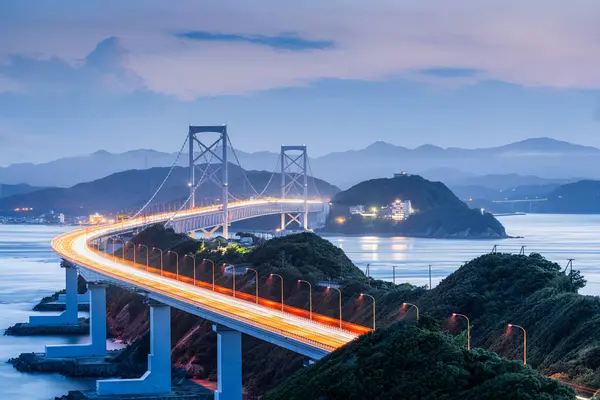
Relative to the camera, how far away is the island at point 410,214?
517 ft

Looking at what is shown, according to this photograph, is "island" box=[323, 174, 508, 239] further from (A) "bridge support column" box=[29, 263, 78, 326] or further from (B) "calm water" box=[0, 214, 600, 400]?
(A) "bridge support column" box=[29, 263, 78, 326]

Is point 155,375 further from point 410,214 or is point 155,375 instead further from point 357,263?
point 410,214

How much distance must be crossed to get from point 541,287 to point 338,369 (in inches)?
627

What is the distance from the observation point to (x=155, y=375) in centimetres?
3969

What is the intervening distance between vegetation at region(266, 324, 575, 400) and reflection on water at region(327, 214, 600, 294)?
47.8 meters

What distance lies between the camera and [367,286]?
47500 millimetres

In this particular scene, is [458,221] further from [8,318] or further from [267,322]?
[267,322]

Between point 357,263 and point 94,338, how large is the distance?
48.8m

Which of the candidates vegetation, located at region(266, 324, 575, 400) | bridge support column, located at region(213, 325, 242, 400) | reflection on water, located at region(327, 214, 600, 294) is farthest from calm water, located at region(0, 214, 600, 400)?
vegetation, located at region(266, 324, 575, 400)

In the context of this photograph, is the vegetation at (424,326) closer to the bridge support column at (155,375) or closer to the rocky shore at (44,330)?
the rocky shore at (44,330)

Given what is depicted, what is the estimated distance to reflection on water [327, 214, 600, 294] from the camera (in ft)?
289

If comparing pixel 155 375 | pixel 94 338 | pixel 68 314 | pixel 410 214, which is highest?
pixel 410 214

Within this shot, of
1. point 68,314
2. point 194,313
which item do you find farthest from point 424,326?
point 68,314

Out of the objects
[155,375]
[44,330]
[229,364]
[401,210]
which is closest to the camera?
[229,364]
